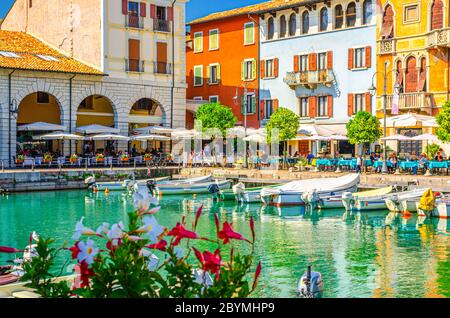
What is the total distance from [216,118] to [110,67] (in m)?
7.39

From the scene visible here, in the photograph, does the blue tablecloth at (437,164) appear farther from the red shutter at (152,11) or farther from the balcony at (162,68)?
the red shutter at (152,11)

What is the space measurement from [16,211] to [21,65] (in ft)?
48.2

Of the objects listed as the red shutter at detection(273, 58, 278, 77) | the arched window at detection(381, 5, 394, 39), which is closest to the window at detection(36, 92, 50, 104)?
the red shutter at detection(273, 58, 278, 77)

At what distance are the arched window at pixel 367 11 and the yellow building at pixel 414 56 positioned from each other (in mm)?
874

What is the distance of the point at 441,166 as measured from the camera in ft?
102

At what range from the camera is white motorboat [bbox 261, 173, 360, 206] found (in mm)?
27688

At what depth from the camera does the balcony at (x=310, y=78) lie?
A: 141 feet

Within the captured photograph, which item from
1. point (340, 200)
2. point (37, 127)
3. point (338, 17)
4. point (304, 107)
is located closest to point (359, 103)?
point (304, 107)

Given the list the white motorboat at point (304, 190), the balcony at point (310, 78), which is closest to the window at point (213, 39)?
the balcony at point (310, 78)

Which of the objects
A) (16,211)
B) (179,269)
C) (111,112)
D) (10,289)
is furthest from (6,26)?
(179,269)

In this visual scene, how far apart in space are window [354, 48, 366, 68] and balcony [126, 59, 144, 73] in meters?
13.5

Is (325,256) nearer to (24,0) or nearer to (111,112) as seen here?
(111,112)

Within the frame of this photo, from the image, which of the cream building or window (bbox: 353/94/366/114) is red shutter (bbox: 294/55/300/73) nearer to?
window (bbox: 353/94/366/114)

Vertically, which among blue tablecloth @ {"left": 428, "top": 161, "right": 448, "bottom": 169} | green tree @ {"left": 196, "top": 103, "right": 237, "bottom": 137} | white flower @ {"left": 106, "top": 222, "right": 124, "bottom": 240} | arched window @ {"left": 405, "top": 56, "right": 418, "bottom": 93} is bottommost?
white flower @ {"left": 106, "top": 222, "right": 124, "bottom": 240}
